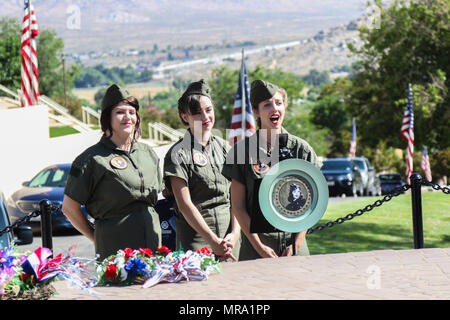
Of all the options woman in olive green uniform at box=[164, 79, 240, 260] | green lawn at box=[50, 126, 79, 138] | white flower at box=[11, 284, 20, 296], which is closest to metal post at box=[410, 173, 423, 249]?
woman in olive green uniform at box=[164, 79, 240, 260]

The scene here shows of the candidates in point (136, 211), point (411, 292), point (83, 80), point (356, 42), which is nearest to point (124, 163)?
point (136, 211)

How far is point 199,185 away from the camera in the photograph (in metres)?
5.11

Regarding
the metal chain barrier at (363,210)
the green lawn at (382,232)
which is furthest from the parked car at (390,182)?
the metal chain barrier at (363,210)

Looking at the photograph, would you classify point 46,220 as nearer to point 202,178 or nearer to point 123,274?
point 202,178

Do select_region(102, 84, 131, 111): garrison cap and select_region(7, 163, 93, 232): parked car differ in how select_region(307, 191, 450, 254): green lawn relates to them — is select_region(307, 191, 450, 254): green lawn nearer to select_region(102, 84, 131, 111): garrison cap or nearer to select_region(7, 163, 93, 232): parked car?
select_region(7, 163, 93, 232): parked car

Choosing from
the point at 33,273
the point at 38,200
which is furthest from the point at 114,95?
the point at 38,200

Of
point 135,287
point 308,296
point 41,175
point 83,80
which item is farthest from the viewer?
point 83,80

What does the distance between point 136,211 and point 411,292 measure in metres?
1.74

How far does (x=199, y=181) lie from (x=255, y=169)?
41 centimetres

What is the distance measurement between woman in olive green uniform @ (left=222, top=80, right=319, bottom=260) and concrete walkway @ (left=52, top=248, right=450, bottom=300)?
0.15m

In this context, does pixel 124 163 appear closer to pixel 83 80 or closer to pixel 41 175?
pixel 41 175

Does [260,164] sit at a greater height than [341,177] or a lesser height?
greater

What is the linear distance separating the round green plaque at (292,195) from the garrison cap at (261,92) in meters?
0.47
